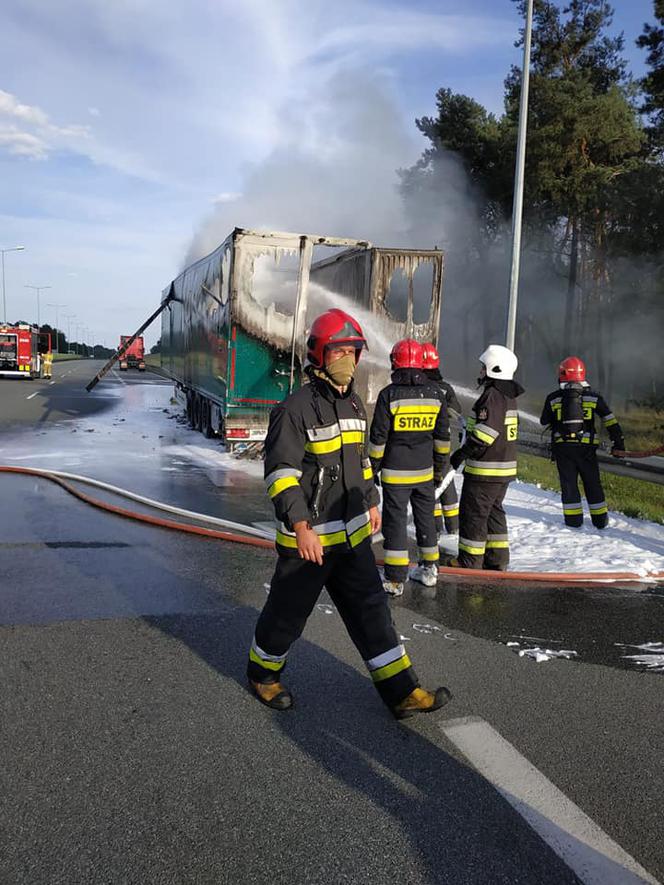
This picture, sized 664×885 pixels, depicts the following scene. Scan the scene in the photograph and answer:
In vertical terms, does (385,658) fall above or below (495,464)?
below

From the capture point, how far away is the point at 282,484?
10.5 feet

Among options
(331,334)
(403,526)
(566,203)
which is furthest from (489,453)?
(566,203)

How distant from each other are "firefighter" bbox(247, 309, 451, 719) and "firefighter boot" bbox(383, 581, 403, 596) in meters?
1.75

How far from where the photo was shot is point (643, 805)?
2.71 m

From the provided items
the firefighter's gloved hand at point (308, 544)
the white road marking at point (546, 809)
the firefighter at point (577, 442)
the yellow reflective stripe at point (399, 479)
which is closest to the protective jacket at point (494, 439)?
the yellow reflective stripe at point (399, 479)

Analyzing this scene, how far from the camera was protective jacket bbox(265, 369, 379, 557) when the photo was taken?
3.24 meters

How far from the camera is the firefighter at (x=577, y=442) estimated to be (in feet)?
24.5

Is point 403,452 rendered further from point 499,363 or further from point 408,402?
point 499,363

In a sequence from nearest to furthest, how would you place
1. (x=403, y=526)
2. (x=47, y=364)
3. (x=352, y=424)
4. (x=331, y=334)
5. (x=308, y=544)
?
(x=308, y=544), (x=331, y=334), (x=352, y=424), (x=403, y=526), (x=47, y=364)

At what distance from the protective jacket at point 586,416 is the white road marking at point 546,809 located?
15.5 feet

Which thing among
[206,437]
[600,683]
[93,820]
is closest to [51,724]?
[93,820]

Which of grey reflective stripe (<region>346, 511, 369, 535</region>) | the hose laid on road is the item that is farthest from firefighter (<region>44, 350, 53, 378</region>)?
grey reflective stripe (<region>346, 511, 369, 535</region>)

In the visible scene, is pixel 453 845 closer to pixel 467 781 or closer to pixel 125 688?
pixel 467 781

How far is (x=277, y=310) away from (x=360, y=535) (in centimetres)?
808
